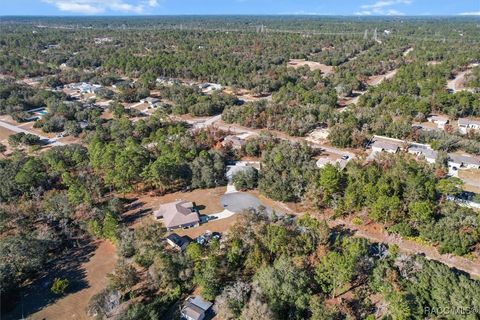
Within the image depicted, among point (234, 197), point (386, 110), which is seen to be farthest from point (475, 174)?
point (234, 197)

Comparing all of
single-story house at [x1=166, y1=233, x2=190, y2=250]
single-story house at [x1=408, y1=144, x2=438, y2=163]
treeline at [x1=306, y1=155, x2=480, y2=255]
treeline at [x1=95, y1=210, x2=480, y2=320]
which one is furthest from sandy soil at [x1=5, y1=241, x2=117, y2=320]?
single-story house at [x1=408, y1=144, x2=438, y2=163]

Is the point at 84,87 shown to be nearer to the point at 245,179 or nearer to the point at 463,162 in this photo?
the point at 245,179

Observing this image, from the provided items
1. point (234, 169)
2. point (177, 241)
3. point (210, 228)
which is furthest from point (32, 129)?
point (210, 228)

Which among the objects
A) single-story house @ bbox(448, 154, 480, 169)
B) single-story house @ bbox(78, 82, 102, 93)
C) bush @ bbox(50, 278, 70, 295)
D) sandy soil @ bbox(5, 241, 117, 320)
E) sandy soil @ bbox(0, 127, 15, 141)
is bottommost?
sandy soil @ bbox(5, 241, 117, 320)

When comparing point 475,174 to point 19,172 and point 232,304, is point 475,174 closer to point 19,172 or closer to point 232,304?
point 232,304

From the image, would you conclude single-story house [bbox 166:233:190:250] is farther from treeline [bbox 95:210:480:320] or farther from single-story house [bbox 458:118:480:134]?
single-story house [bbox 458:118:480:134]

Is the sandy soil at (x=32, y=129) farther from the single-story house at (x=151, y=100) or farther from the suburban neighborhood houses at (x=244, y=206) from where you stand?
the single-story house at (x=151, y=100)
